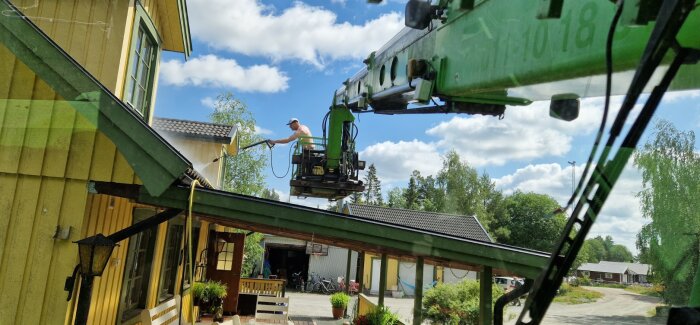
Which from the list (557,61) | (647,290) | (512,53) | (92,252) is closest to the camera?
(557,61)

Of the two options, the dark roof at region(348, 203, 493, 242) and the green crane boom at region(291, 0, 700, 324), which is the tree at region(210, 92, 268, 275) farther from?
the green crane boom at region(291, 0, 700, 324)

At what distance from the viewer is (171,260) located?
26.5ft

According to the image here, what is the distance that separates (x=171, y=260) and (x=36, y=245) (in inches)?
161

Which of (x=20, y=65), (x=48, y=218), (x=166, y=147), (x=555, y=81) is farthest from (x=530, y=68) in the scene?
(x=20, y=65)

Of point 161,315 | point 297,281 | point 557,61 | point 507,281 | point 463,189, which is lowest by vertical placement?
point 297,281

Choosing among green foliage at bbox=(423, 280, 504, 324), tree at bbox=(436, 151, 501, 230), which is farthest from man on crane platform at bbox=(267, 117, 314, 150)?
tree at bbox=(436, 151, 501, 230)

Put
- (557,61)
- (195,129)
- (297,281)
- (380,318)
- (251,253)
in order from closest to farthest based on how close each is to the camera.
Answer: (557,61), (380,318), (195,129), (251,253), (297,281)

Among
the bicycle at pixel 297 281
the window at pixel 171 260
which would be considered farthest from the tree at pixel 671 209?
the bicycle at pixel 297 281

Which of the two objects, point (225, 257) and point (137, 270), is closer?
point (137, 270)

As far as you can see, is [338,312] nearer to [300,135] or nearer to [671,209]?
[300,135]

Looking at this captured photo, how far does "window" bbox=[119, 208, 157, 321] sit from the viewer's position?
5.44 meters

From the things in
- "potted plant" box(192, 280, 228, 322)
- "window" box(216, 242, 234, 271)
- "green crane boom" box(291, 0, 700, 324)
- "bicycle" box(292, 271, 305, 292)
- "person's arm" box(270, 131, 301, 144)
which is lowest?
"bicycle" box(292, 271, 305, 292)

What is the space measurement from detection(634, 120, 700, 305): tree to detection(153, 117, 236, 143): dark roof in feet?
33.1

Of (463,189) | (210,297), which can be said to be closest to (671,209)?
(210,297)
